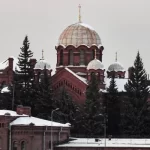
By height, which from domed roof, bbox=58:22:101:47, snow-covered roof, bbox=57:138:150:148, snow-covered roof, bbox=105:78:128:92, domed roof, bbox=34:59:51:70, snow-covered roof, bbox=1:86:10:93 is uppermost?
domed roof, bbox=58:22:101:47

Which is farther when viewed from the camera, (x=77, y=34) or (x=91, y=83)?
(x=77, y=34)

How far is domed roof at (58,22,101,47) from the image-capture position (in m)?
93.8

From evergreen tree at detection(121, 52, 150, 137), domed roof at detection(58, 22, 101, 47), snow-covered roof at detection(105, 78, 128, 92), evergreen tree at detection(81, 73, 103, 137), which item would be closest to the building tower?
domed roof at detection(58, 22, 101, 47)

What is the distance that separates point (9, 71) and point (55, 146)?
31.2 meters

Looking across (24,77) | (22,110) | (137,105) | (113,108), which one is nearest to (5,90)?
(24,77)

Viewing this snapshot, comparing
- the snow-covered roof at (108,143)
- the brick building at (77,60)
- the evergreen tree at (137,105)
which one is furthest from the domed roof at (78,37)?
the snow-covered roof at (108,143)

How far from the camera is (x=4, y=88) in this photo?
95.5 metres

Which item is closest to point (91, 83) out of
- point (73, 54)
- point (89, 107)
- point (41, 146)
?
point (89, 107)

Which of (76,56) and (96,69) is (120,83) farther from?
(76,56)

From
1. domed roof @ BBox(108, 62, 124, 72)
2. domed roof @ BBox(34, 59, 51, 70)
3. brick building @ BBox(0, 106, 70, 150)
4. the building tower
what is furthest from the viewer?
domed roof @ BBox(108, 62, 124, 72)

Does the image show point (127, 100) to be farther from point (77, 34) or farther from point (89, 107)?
point (77, 34)

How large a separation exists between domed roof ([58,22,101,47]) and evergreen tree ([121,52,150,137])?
26.1ft

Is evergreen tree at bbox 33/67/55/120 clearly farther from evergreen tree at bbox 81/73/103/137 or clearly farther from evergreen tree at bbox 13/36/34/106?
evergreen tree at bbox 81/73/103/137

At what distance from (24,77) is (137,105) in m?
15.5
